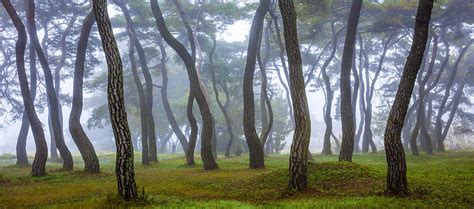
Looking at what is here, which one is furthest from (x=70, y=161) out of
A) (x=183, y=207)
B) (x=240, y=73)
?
(x=240, y=73)

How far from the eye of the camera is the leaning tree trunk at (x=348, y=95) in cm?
1755

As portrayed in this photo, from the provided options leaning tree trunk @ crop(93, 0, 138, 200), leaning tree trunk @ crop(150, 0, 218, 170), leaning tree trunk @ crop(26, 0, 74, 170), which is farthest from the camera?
leaning tree trunk @ crop(26, 0, 74, 170)

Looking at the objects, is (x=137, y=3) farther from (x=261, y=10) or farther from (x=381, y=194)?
(x=381, y=194)

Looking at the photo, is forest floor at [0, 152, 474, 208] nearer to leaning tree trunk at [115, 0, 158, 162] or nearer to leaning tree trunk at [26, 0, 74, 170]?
leaning tree trunk at [26, 0, 74, 170]

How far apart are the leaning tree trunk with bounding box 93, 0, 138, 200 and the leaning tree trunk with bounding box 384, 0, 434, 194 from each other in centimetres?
638

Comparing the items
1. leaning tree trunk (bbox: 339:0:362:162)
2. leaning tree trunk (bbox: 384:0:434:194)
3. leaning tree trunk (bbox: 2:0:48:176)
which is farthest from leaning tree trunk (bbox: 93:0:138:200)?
leaning tree trunk (bbox: 339:0:362:162)

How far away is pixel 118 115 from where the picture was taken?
9648 millimetres

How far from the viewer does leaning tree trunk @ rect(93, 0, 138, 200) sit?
9367mm

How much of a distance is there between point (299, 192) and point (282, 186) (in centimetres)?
146

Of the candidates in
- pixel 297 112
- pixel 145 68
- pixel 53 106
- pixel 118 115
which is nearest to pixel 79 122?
pixel 53 106

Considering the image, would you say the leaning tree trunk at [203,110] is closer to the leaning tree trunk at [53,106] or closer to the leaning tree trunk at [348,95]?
the leaning tree trunk at [53,106]

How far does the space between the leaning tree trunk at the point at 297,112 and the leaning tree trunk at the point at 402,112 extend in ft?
7.23

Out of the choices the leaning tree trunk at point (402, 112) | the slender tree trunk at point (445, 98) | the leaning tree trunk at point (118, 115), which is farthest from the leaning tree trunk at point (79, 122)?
the slender tree trunk at point (445, 98)

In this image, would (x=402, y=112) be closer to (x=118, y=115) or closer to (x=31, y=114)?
(x=118, y=115)
